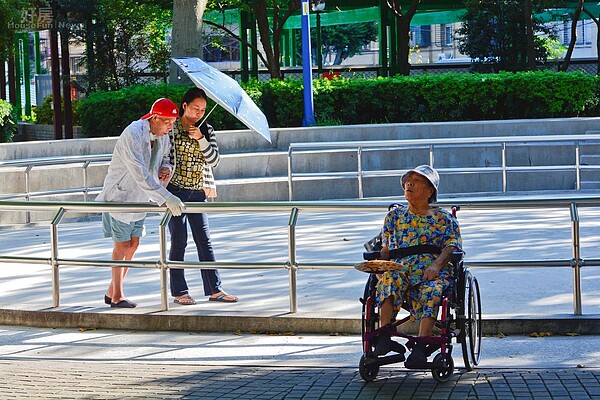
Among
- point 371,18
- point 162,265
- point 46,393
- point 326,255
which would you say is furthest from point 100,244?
point 371,18

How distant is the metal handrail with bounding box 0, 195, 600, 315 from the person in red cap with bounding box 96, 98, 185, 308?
0.18 m

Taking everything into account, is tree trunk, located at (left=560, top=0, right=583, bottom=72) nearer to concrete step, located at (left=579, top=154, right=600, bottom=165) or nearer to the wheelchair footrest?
concrete step, located at (left=579, top=154, right=600, bottom=165)

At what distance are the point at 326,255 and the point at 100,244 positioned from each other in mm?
2920

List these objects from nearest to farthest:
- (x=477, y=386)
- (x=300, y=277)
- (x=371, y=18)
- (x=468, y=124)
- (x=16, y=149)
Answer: (x=477, y=386) < (x=300, y=277) < (x=16, y=149) < (x=468, y=124) < (x=371, y=18)

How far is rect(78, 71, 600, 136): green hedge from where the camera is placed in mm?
20609

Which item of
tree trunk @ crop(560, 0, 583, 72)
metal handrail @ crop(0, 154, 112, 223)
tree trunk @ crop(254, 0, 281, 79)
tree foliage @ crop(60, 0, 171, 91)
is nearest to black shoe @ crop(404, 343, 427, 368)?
metal handrail @ crop(0, 154, 112, 223)

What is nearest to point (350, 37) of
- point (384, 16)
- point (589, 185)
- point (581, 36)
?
point (581, 36)

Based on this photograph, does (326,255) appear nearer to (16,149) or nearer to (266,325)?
(266,325)

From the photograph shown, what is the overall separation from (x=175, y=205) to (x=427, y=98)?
495 inches

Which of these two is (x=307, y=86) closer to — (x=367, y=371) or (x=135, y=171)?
(x=135, y=171)

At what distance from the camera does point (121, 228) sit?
9.37 metres

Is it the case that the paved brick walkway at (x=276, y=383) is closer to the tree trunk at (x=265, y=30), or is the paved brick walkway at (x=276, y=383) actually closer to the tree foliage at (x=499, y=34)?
the tree trunk at (x=265, y=30)

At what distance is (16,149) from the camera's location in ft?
56.9

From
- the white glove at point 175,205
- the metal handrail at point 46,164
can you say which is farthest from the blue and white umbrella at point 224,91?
the metal handrail at point 46,164
